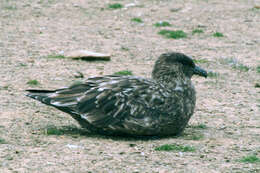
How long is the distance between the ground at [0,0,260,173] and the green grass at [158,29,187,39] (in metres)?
0.15

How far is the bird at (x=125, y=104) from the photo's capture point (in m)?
6.71

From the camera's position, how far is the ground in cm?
601

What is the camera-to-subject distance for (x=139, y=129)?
6.69 metres

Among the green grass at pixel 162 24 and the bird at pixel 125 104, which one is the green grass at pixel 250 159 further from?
the green grass at pixel 162 24

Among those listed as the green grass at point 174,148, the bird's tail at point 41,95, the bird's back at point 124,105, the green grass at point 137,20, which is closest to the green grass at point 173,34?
the green grass at point 137,20

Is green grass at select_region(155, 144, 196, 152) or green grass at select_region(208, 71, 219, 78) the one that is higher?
green grass at select_region(208, 71, 219, 78)

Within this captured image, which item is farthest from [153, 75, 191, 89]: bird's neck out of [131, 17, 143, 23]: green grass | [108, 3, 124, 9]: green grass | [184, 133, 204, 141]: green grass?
[108, 3, 124, 9]: green grass

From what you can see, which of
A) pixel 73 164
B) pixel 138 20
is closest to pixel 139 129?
pixel 73 164

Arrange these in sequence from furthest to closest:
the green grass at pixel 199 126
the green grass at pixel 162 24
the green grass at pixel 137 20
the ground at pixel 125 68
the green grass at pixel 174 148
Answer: the green grass at pixel 137 20
the green grass at pixel 162 24
the green grass at pixel 199 126
the green grass at pixel 174 148
the ground at pixel 125 68

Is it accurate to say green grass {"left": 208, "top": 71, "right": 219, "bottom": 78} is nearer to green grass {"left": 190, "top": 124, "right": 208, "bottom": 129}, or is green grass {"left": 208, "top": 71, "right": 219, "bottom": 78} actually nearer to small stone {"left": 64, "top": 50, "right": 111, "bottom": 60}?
small stone {"left": 64, "top": 50, "right": 111, "bottom": 60}

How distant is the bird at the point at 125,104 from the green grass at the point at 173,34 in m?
6.31

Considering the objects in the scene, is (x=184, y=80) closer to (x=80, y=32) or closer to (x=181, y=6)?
(x=80, y=32)

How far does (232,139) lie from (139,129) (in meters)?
1.11

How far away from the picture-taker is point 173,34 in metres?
13.4
